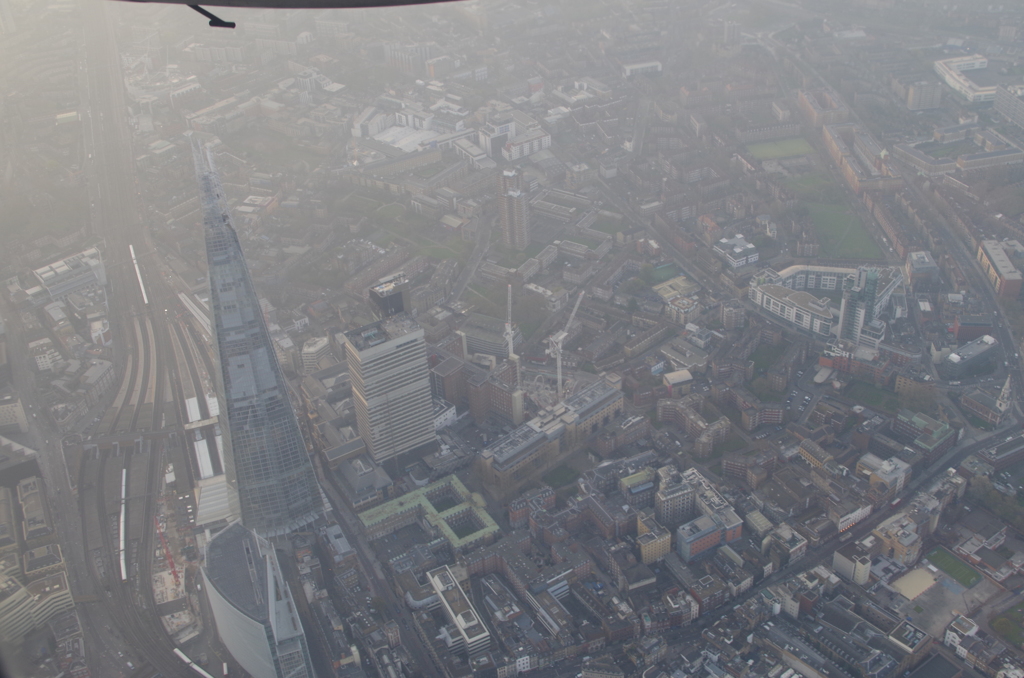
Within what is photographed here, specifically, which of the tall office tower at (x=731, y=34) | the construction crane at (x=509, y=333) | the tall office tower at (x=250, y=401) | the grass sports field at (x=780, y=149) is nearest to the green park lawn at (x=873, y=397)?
the construction crane at (x=509, y=333)

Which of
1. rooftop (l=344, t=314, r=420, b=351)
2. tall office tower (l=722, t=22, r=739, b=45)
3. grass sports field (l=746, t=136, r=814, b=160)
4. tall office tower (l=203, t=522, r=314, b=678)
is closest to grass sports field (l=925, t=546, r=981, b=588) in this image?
rooftop (l=344, t=314, r=420, b=351)

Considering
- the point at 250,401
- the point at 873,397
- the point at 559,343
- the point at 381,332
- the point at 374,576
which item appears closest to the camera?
the point at 250,401

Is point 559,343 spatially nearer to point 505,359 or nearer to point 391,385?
point 505,359

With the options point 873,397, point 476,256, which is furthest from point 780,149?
point 873,397

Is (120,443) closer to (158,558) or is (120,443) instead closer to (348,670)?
(158,558)

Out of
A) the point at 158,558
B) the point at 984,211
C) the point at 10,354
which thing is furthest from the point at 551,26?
the point at 158,558

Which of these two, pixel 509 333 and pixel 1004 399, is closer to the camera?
pixel 1004 399

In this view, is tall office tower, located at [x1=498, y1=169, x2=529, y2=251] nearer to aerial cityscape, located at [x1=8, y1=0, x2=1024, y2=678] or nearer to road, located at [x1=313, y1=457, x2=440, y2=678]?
aerial cityscape, located at [x1=8, y1=0, x2=1024, y2=678]
